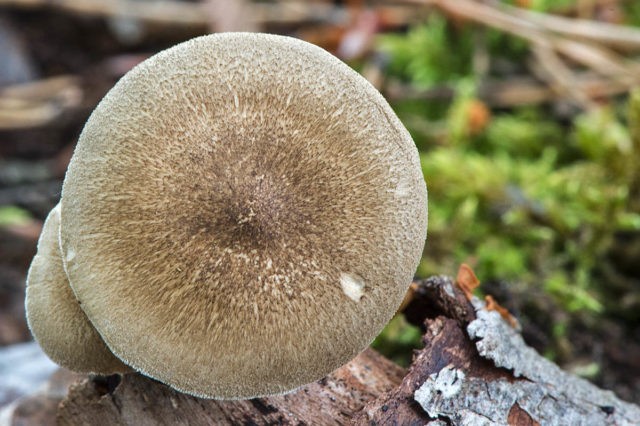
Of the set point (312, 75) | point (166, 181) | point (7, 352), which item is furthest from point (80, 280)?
point (7, 352)

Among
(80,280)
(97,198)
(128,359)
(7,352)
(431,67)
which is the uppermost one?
(97,198)

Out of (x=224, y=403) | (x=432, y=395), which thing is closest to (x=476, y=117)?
(x=432, y=395)

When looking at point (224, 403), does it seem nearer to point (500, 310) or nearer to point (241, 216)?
point (241, 216)

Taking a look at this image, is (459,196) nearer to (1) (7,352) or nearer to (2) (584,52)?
(2) (584,52)

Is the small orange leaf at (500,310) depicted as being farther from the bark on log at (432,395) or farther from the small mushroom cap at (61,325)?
the small mushroom cap at (61,325)

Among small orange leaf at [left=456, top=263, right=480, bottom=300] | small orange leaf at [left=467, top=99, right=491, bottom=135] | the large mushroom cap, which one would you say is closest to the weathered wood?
the large mushroom cap

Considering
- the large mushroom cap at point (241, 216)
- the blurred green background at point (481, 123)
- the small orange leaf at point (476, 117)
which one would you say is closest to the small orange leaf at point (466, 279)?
the large mushroom cap at point (241, 216)
